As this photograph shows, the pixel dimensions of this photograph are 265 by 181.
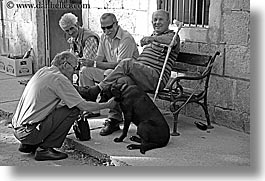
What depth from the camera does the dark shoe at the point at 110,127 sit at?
177 inches

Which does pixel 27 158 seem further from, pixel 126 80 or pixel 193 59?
pixel 193 59

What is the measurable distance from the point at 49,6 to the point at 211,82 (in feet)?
12.5

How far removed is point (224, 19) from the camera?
15.4 ft

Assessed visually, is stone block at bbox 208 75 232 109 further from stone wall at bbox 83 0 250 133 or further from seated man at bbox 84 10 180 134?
seated man at bbox 84 10 180 134

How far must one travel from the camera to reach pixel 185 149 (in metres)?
4.09

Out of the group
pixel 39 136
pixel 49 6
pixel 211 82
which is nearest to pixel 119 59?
pixel 211 82

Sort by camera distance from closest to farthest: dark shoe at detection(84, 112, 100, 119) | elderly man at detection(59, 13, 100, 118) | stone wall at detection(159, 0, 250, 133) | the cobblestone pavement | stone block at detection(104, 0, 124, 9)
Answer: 1. the cobblestone pavement
2. stone wall at detection(159, 0, 250, 133)
3. dark shoe at detection(84, 112, 100, 119)
4. elderly man at detection(59, 13, 100, 118)
5. stone block at detection(104, 0, 124, 9)

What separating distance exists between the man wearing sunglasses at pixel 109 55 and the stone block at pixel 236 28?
982mm

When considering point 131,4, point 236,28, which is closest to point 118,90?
point 236,28

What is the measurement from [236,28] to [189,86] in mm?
895

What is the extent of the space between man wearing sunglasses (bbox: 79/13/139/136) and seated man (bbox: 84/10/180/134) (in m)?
0.08

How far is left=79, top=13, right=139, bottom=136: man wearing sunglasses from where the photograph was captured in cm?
462

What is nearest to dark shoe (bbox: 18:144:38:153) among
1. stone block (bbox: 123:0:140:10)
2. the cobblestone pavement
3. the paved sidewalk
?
the cobblestone pavement

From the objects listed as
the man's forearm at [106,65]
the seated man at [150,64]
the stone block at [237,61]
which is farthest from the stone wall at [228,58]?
the man's forearm at [106,65]
